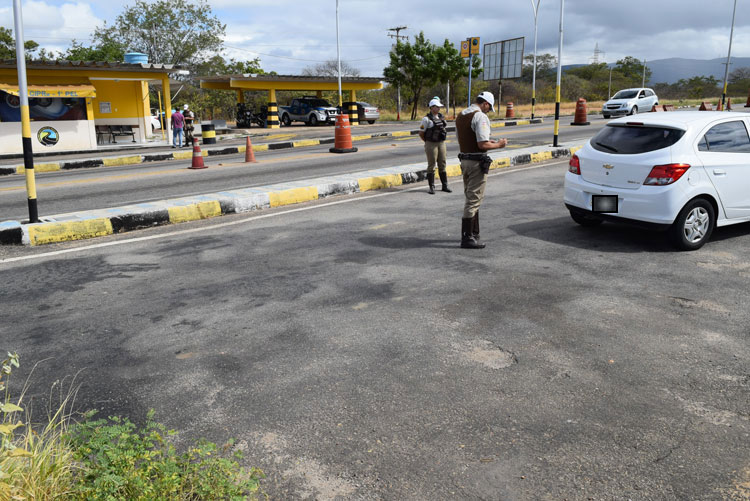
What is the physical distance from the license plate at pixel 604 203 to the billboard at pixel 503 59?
3867 cm

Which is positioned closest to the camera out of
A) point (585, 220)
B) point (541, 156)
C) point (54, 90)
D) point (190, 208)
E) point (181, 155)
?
point (585, 220)

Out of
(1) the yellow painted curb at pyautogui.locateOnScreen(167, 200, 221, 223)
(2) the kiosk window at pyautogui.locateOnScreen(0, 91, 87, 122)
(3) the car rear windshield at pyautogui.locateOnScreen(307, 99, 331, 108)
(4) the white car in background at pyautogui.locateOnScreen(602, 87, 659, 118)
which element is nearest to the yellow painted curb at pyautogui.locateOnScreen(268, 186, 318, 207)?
(1) the yellow painted curb at pyautogui.locateOnScreen(167, 200, 221, 223)

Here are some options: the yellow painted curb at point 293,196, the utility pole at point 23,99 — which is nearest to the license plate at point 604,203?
the yellow painted curb at point 293,196

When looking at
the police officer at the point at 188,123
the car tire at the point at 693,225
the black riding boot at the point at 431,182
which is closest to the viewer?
the car tire at the point at 693,225

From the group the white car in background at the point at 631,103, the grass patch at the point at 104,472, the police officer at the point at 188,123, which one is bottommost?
the grass patch at the point at 104,472

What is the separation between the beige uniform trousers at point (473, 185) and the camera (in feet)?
23.7

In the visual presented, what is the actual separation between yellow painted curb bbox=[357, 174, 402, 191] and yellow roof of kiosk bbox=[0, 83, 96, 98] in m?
15.7

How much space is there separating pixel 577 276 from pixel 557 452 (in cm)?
327

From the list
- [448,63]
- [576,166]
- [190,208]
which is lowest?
[190,208]

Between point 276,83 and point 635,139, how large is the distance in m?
32.6

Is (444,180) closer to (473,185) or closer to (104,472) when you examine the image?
(473,185)

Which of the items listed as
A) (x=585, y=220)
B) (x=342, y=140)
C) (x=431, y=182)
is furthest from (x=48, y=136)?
(x=585, y=220)

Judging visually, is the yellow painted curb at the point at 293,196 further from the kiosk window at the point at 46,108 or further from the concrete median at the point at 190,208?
the kiosk window at the point at 46,108

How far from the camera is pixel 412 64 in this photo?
43.3m
